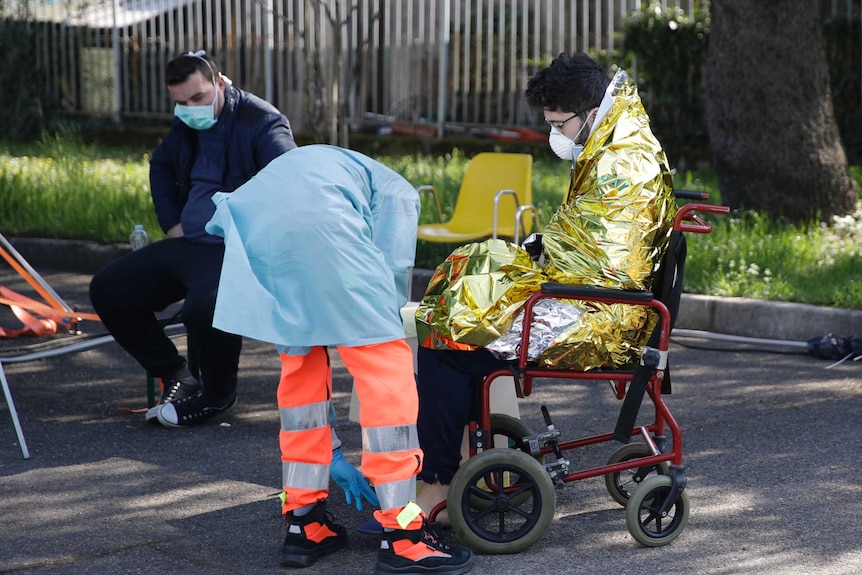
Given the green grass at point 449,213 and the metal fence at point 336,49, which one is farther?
the metal fence at point 336,49

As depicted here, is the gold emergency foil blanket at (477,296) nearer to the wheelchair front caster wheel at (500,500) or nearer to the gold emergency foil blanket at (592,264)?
the gold emergency foil blanket at (592,264)

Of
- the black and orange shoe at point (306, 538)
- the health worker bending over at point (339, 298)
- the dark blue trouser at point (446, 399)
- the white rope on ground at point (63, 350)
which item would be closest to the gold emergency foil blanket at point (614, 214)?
the dark blue trouser at point (446, 399)

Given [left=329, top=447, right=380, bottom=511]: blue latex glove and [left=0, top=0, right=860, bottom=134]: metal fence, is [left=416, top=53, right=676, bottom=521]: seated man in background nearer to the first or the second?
[left=329, top=447, right=380, bottom=511]: blue latex glove

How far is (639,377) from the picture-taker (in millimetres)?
3766

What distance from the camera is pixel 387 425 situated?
3.45 metres

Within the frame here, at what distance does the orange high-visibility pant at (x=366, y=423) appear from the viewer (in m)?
3.46

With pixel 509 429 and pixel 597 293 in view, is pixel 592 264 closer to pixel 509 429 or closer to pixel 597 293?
pixel 597 293

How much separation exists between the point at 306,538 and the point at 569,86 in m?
1.64

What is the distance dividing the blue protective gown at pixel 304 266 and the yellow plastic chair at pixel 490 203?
4.05 metres

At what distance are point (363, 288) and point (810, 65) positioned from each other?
18.3ft

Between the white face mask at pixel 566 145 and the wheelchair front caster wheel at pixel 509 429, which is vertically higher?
the white face mask at pixel 566 145

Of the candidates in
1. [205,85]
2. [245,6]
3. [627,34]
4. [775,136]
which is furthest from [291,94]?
[205,85]

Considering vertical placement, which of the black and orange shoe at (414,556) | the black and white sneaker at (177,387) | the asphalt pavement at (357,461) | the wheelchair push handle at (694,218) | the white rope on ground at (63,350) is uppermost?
the wheelchair push handle at (694,218)

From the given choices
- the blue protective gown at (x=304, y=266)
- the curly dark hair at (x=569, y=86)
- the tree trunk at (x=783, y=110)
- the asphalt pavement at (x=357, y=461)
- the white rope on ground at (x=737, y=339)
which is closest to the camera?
the blue protective gown at (x=304, y=266)
